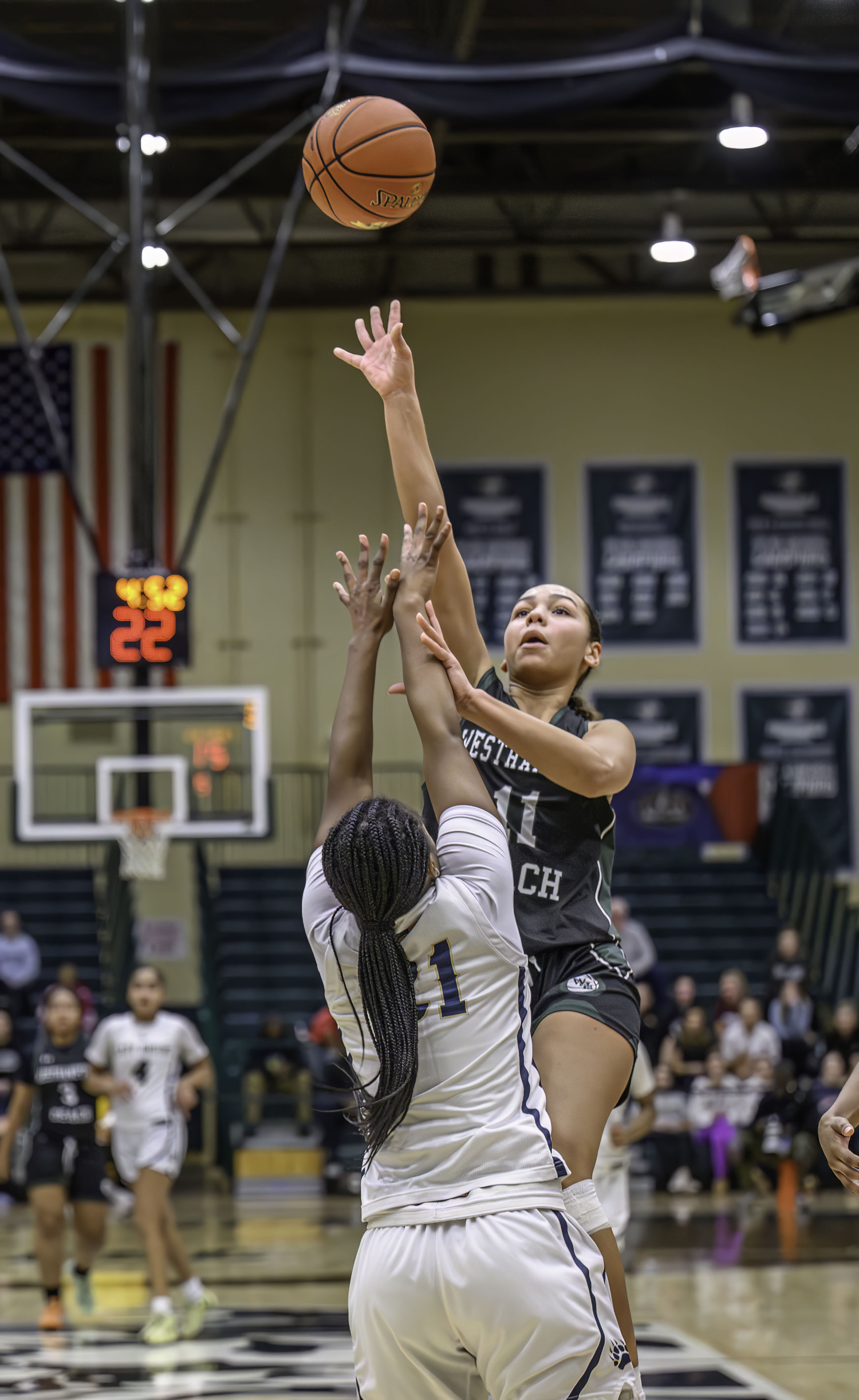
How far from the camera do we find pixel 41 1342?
25.5 ft

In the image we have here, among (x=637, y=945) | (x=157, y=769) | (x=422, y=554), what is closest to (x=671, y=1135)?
(x=637, y=945)

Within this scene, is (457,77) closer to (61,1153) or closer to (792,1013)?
(792,1013)

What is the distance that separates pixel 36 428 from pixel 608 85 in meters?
7.12

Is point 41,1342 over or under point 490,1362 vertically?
under

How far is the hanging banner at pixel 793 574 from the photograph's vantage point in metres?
18.4

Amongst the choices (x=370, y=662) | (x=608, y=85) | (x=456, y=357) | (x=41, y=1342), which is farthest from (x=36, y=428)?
(x=370, y=662)

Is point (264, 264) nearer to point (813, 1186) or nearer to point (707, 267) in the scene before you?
point (707, 267)

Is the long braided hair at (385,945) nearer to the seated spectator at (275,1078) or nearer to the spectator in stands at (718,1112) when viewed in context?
the spectator in stands at (718,1112)

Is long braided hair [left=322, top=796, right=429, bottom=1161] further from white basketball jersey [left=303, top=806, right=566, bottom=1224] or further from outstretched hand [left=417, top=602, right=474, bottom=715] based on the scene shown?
outstretched hand [left=417, top=602, right=474, bottom=715]

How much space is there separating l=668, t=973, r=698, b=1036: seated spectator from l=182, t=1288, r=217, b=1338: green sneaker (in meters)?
5.78

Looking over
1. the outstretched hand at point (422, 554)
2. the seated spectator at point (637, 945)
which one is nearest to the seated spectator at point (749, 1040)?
the seated spectator at point (637, 945)

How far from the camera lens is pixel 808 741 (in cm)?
1839

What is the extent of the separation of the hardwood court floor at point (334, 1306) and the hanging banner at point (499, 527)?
7.53 meters

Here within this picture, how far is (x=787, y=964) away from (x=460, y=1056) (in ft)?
40.2
